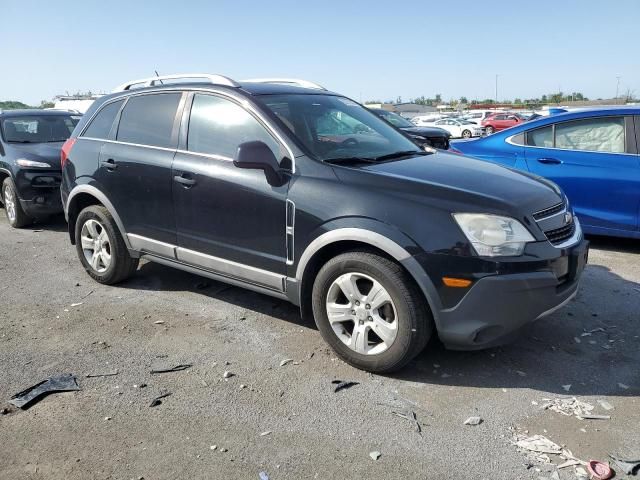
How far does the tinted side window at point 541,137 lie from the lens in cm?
638

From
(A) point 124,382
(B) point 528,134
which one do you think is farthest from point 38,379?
(B) point 528,134

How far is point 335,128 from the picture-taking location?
430cm

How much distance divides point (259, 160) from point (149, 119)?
1.57 m

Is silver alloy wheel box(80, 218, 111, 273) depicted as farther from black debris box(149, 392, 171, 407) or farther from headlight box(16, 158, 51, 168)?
headlight box(16, 158, 51, 168)

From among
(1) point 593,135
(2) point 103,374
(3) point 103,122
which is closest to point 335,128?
(3) point 103,122

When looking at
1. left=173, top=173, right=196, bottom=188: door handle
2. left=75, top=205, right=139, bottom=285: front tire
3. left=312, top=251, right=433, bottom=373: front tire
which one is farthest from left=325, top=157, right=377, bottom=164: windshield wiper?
left=75, top=205, right=139, bottom=285: front tire

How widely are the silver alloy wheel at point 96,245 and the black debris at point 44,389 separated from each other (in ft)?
5.72

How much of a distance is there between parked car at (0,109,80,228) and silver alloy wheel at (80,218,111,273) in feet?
9.12

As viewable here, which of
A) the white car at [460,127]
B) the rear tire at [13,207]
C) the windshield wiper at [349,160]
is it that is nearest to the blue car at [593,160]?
the windshield wiper at [349,160]

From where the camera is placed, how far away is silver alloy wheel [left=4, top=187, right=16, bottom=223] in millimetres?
7867

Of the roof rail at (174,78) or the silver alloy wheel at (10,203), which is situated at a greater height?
the roof rail at (174,78)

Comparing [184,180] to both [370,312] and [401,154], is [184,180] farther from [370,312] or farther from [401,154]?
[370,312]

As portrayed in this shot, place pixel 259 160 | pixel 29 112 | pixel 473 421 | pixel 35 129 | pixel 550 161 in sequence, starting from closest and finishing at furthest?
pixel 473 421 → pixel 259 160 → pixel 550 161 → pixel 35 129 → pixel 29 112

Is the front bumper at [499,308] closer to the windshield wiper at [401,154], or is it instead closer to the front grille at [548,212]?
the front grille at [548,212]
